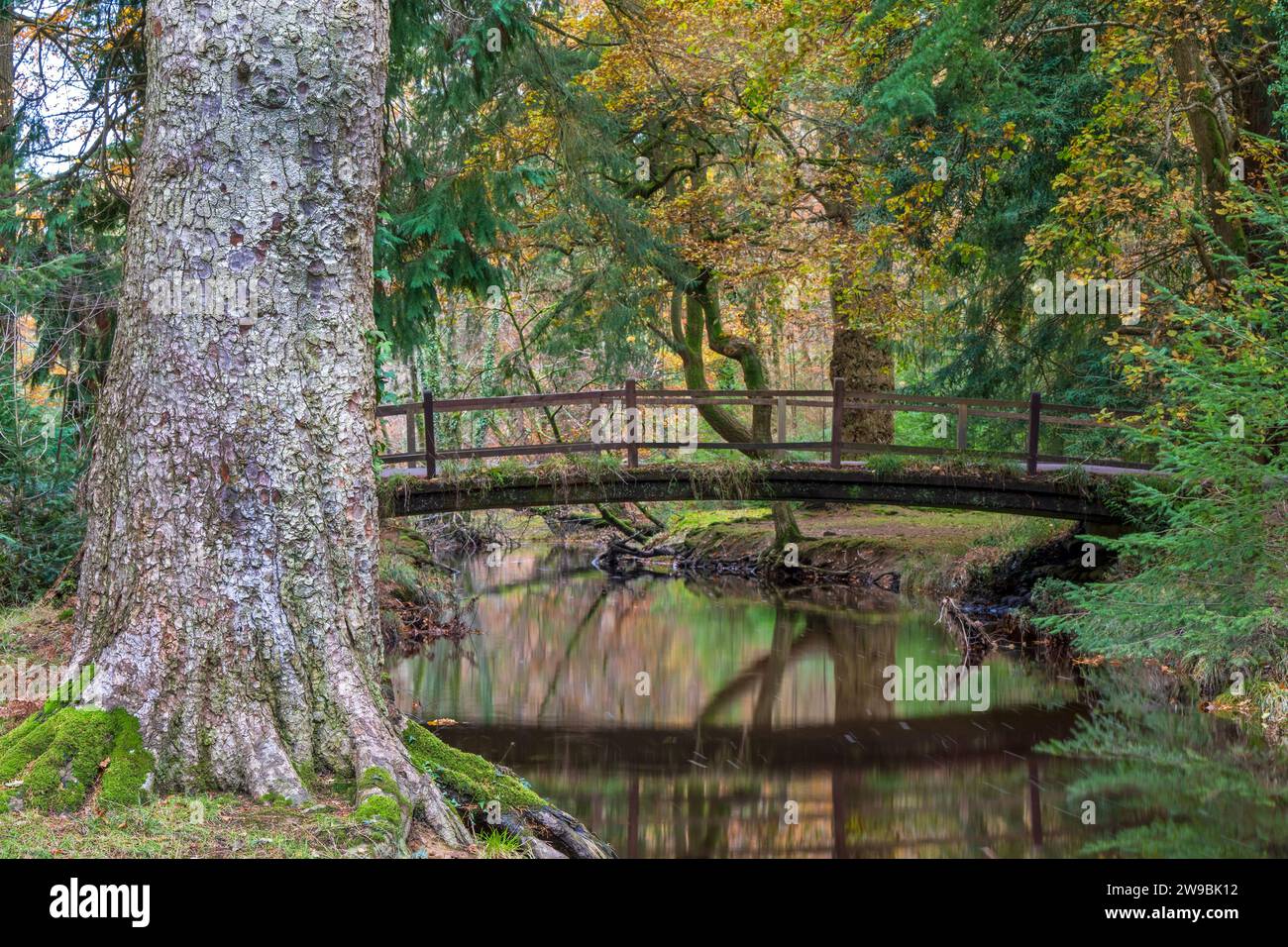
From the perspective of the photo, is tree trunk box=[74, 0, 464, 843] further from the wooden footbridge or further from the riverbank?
the riverbank

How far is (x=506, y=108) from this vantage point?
44.5 feet

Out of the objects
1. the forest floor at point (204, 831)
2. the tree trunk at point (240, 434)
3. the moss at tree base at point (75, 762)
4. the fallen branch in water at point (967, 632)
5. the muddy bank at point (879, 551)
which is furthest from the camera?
the muddy bank at point (879, 551)

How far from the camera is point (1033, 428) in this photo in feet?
46.5

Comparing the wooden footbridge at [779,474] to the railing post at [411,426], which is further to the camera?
the wooden footbridge at [779,474]

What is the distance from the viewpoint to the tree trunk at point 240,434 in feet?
14.7

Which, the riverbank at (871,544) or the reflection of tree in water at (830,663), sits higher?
the riverbank at (871,544)

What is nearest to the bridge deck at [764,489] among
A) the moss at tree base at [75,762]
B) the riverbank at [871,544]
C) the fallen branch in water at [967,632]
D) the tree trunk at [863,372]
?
the riverbank at [871,544]

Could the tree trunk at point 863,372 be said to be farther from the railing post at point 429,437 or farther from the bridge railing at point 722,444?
the railing post at point 429,437

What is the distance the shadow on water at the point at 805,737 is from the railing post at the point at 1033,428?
2.38 metres

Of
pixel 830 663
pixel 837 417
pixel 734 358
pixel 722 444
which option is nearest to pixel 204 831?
pixel 830 663

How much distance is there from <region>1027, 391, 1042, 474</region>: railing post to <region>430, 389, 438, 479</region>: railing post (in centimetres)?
703

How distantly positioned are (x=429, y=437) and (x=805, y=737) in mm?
5734

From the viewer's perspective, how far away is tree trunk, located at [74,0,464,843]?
4488mm

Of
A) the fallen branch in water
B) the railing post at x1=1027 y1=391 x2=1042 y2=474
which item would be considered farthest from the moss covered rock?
the railing post at x1=1027 y1=391 x2=1042 y2=474
